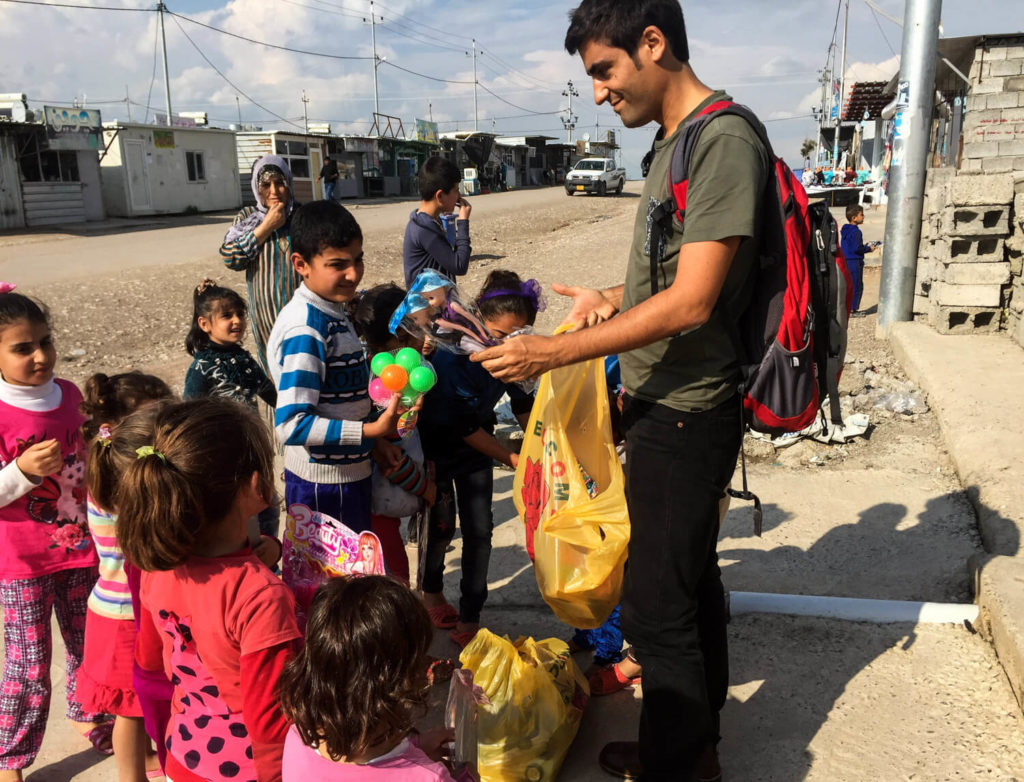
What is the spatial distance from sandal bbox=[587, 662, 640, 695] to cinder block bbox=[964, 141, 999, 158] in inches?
393

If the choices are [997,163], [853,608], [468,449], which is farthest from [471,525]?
[997,163]

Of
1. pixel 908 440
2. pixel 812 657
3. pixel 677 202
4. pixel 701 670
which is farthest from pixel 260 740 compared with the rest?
pixel 908 440

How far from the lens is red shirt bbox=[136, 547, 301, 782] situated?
1.59 metres

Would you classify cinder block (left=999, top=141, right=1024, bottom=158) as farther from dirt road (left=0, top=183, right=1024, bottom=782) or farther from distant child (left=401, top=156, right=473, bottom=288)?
distant child (left=401, top=156, right=473, bottom=288)

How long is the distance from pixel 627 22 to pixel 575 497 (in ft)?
4.19

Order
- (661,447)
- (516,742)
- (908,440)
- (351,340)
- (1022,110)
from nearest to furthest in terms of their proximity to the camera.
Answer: (661,447) → (516,742) → (351,340) → (908,440) → (1022,110)

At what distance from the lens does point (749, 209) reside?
1824 millimetres

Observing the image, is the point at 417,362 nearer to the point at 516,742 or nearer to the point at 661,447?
the point at 661,447

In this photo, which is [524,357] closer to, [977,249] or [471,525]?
[471,525]

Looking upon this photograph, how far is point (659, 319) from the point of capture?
1860mm

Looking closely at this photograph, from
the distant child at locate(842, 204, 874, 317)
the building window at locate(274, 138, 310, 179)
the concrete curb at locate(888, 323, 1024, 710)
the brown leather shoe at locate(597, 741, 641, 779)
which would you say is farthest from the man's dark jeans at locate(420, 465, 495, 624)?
the building window at locate(274, 138, 310, 179)

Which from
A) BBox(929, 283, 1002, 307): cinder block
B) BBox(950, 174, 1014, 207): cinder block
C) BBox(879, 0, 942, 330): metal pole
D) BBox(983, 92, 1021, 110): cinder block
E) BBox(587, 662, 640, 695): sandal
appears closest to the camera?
BBox(587, 662, 640, 695): sandal

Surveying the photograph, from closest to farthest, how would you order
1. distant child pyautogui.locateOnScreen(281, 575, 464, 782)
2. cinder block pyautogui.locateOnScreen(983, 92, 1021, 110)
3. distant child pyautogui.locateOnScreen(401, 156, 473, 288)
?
distant child pyautogui.locateOnScreen(281, 575, 464, 782)
distant child pyautogui.locateOnScreen(401, 156, 473, 288)
cinder block pyautogui.locateOnScreen(983, 92, 1021, 110)

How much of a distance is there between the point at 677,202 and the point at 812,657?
1.85m
